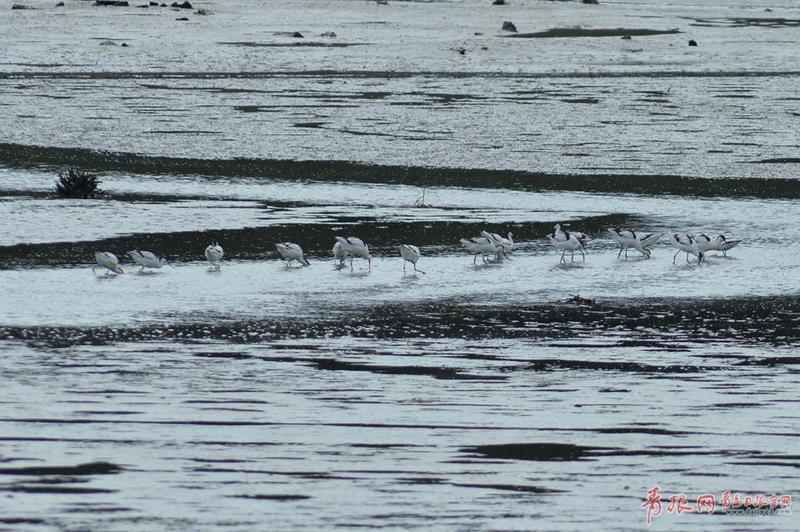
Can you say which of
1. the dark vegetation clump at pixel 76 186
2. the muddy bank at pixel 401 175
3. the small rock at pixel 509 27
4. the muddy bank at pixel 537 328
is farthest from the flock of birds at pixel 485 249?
the small rock at pixel 509 27

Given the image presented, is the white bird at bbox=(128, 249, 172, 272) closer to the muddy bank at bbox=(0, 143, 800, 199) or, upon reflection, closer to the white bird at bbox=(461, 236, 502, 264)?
the white bird at bbox=(461, 236, 502, 264)

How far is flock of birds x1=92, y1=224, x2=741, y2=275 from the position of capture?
1307cm

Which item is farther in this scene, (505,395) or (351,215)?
(351,215)

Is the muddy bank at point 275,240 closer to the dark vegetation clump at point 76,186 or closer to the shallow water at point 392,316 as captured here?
the shallow water at point 392,316

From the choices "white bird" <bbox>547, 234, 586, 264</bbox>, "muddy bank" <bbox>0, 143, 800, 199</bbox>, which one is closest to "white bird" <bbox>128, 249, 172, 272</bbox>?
"white bird" <bbox>547, 234, 586, 264</bbox>

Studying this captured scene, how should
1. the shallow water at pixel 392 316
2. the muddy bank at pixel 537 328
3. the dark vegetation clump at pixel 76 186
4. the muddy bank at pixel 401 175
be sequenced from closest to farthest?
1. the shallow water at pixel 392 316
2. the muddy bank at pixel 537 328
3. the dark vegetation clump at pixel 76 186
4. the muddy bank at pixel 401 175

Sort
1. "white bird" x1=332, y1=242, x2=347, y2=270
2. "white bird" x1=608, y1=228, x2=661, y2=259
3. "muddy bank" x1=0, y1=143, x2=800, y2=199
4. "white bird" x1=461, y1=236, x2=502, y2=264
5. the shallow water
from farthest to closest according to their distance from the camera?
"muddy bank" x1=0, y1=143, x2=800, y2=199
"white bird" x1=608, y1=228, x2=661, y2=259
"white bird" x1=461, y1=236, x2=502, y2=264
"white bird" x1=332, y1=242, x2=347, y2=270
the shallow water

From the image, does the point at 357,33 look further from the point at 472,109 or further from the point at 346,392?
the point at 346,392

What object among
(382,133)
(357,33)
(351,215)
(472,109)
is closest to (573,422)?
(351,215)

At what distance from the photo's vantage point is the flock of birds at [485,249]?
13.1 m

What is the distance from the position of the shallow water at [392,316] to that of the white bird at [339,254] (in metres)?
0.08

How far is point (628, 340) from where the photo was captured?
34.6 ft

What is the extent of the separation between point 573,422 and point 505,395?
70 centimetres

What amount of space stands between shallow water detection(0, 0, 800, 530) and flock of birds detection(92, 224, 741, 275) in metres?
0.14
